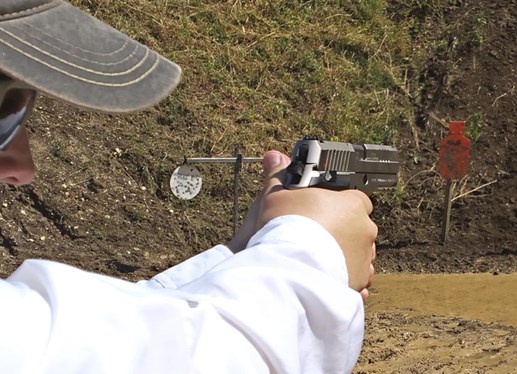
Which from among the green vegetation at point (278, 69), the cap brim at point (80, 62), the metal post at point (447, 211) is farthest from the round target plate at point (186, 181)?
→ the cap brim at point (80, 62)

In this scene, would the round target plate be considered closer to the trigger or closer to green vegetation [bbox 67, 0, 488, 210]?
green vegetation [bbox 67, 0, 488, 210]

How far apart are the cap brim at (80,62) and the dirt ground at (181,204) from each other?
4023 millimetres

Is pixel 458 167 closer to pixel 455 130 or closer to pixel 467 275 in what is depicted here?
pixel 455 130

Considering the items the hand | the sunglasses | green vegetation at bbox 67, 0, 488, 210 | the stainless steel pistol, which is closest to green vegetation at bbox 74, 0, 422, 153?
green vegetation at bbox 67, 0, 488, 210

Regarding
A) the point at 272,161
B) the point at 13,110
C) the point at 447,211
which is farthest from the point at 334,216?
the point at 447,211

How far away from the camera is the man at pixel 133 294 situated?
84 centimetres

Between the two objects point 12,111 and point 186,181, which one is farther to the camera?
point 186,181

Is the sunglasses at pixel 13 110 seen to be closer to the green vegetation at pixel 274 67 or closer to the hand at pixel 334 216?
the hand at pixel 334 216

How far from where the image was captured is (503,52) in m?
8.84

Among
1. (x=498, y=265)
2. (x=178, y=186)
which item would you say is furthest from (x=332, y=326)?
(x=498, y=265)

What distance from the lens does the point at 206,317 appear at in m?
0.93

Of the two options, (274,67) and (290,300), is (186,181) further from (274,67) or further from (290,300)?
(290,300)

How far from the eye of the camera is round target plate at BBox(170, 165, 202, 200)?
530 centimetres

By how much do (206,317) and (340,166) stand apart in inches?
29.9
